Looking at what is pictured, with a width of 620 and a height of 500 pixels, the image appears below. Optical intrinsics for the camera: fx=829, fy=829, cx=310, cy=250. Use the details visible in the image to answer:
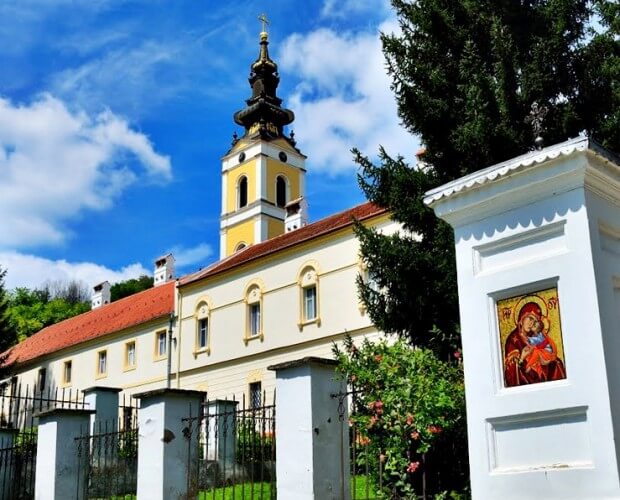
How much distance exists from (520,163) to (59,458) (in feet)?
27.8

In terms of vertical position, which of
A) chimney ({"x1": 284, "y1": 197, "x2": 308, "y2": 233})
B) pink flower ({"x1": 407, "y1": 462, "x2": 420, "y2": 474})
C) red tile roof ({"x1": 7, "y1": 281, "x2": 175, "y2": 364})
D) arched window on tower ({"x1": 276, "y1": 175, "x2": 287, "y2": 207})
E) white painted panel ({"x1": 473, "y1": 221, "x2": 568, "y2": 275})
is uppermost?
arched window on tower ({"x1": 276, "y1": 175, "x2": 287, "y2": 207})

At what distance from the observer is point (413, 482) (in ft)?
29.2

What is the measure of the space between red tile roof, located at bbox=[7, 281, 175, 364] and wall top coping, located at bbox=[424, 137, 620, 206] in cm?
3110

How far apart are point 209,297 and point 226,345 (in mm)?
2405

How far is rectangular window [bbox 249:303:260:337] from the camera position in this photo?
33.7m

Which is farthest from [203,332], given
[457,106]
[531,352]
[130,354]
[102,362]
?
[531,352]

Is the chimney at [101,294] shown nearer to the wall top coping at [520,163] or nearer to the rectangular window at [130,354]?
the rectangular window at [130,354]

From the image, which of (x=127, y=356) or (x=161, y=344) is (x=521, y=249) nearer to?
(x=161, y=344)

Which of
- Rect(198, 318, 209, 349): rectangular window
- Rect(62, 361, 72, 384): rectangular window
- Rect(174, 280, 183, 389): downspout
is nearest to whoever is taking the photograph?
Rect(198, 318, 209, 349): rectangular window

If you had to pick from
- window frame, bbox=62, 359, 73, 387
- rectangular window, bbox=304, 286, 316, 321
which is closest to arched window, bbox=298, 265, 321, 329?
rectangular window, bbox=304, 286, 316, 321

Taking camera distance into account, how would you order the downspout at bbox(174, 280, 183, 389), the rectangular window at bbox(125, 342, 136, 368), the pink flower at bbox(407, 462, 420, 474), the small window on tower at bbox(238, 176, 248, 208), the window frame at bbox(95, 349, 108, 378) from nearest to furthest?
the pink flower at bbox(407, 462, 420, 474) → the downspout at bbox(174, 280, 183, 389) → the rectangular window at bbox(125, 342, 136, 368) → the window frame at bbox(95, 349, 108, 378) → the small window on tower at bbox(238, 176, 248, 208)

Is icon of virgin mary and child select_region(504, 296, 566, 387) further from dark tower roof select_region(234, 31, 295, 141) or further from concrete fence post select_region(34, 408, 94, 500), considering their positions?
dark tower roof select_region(234, 31, 295, 141)

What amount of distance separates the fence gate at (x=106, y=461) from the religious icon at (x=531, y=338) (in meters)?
6.17

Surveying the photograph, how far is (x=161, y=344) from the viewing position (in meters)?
38.4
